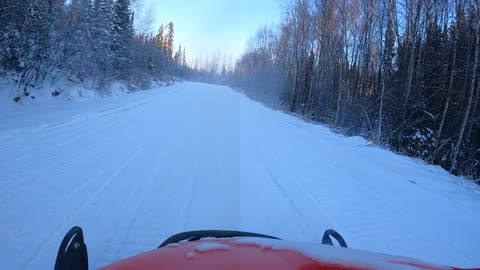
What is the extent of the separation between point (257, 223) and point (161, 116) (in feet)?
27.5

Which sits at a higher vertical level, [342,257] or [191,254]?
[342,257]

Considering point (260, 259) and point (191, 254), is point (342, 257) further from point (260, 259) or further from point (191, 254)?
point (191, 254)

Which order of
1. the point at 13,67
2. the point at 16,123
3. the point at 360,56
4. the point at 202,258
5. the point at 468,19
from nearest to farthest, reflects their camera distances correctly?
the point at 202,258
the point at 16,123
the point at 13,67
the point at 468,19
the point at 360,56

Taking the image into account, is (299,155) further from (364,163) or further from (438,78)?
(438,78)

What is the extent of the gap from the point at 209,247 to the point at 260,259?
325 mm

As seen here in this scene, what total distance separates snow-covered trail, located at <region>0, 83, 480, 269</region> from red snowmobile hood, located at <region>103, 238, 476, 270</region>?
1335mm

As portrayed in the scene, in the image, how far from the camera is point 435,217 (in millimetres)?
4637

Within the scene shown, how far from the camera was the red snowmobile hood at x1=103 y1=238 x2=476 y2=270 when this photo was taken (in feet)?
5.12

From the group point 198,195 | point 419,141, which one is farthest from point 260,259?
point 419,141

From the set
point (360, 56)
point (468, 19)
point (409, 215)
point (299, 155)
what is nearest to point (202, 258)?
point (409, 215)

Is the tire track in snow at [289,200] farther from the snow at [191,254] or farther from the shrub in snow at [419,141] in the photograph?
the shrub in snow at [419,141]

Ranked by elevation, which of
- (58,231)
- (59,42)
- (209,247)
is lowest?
(58,231)

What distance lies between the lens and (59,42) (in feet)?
49.9

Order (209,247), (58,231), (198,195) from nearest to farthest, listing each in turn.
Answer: (209,247) < (58,231) < (198,195)
